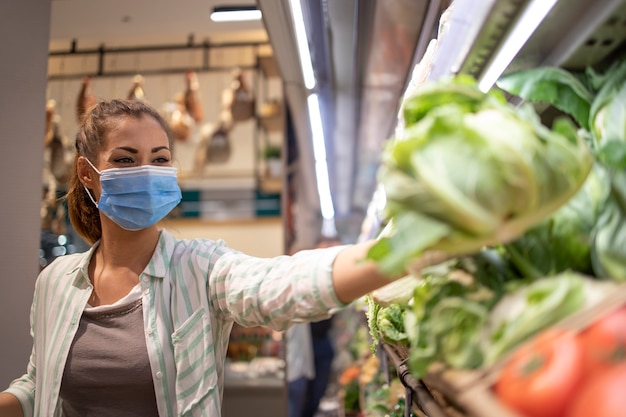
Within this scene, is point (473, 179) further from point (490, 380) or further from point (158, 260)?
point (158, 260)

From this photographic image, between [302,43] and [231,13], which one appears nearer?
[302,43]

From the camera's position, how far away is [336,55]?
12.4ft

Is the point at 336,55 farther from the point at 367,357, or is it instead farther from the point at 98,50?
the point at 98,50

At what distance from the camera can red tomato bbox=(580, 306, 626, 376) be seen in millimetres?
652

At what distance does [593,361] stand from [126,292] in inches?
59.0

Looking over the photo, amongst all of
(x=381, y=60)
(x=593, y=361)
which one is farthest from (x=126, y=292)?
(x=381, y=60)

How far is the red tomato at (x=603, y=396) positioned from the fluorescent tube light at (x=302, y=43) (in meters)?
2.27

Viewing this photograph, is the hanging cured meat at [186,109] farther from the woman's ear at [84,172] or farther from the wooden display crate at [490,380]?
the wooden display crate at [490,380]

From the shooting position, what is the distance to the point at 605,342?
664mm

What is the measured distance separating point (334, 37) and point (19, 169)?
6.12 ft

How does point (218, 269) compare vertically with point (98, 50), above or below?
below

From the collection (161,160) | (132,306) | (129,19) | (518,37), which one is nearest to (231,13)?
(129,19)

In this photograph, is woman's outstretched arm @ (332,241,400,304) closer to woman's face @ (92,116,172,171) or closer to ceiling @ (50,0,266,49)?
woman's face @ (92,116,172,171)

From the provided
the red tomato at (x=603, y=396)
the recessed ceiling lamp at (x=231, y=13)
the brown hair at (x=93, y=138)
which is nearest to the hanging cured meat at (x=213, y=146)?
the recessed ceiling lamp at (x=231, y=13)
